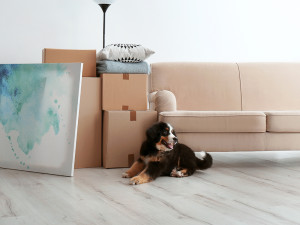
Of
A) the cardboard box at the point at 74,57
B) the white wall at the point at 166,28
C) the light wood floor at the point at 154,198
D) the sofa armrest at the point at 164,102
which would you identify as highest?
the white wall at the point at 166,28

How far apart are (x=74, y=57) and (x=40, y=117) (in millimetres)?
531

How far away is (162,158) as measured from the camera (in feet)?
9.37

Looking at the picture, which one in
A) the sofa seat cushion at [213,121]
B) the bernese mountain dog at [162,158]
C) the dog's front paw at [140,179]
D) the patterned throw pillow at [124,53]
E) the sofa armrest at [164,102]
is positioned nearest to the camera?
→ the dog's front paw at [140,179]

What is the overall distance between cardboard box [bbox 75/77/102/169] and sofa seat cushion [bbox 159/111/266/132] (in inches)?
19.4

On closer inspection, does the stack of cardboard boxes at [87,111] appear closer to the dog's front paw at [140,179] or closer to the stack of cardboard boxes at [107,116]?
the stack of cardboard boxes at [107,116]

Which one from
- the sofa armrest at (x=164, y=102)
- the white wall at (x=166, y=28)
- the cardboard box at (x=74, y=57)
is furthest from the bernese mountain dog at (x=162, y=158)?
the white wall at (x=166, y=28)

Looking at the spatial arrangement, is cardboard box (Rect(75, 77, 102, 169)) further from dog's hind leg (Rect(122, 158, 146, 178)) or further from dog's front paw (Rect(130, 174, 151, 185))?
dog's front paw (Rect(130, 174, 151, 185))

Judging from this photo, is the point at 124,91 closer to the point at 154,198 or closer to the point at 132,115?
the point at 132,115

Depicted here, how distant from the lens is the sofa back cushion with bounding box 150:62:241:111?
3.87m

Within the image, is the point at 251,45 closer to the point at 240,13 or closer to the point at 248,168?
the point at 240,13

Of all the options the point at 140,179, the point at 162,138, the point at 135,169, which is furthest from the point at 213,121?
the point at 140,179

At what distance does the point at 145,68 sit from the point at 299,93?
144cm

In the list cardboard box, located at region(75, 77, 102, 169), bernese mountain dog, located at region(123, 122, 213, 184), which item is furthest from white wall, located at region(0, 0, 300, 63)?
bernese mountain dog, located at region(123, 122, 213, 184)

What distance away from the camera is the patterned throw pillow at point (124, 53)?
3338 millimetres
